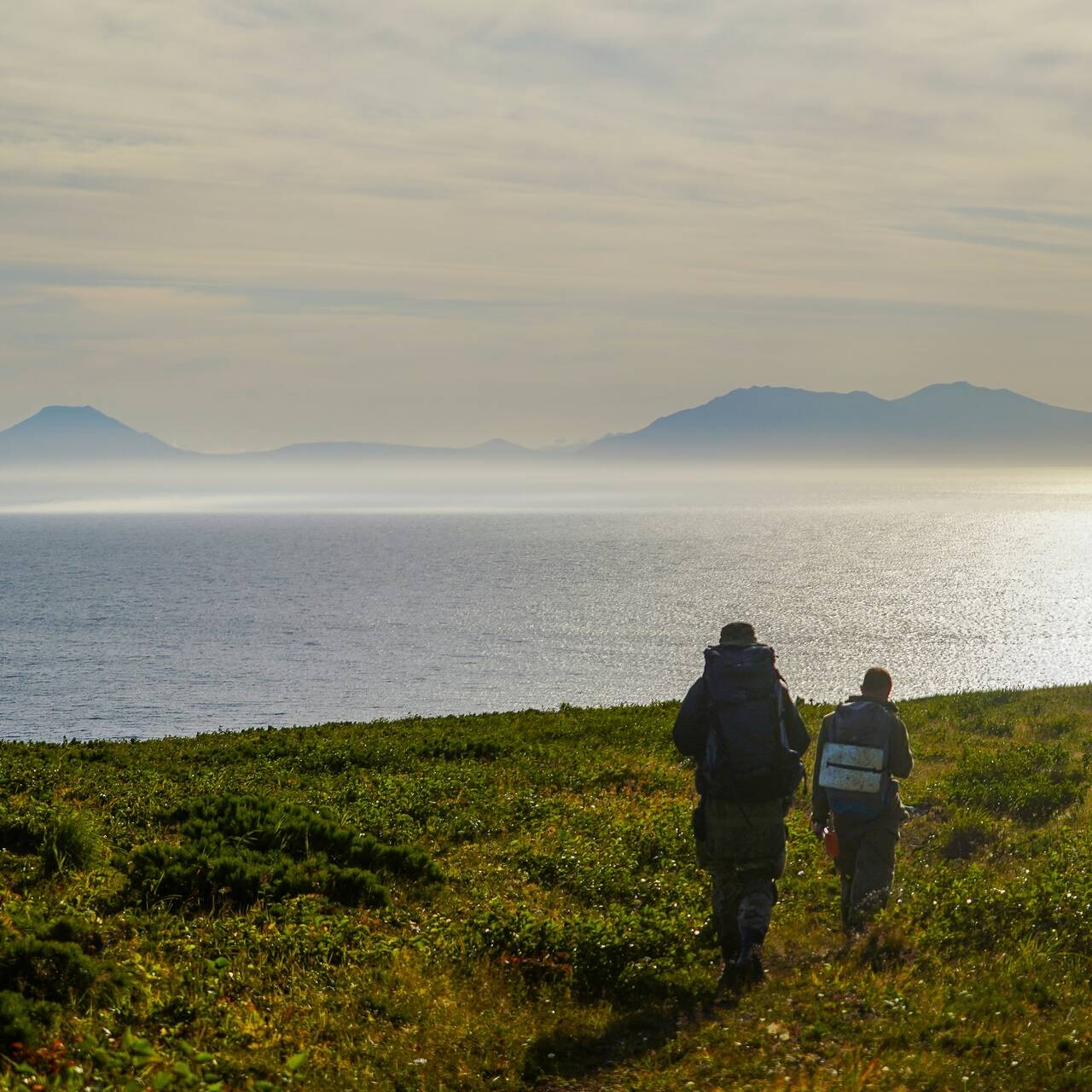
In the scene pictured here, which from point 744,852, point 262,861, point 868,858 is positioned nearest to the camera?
point 744,852

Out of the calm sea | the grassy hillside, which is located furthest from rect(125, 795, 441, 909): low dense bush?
the calm sea

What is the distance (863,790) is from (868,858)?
2.34ft

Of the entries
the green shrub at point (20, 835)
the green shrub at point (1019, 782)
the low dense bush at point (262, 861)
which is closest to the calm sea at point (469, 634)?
the green shrub at point (1019, 782)

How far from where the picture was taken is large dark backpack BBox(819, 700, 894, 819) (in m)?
11.1

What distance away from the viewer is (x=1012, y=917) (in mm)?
10594

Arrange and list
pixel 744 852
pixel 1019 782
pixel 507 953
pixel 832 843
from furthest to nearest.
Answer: pixel 1019 782 → pixel 832 843 → pixel 744 852 → pixel 507 953

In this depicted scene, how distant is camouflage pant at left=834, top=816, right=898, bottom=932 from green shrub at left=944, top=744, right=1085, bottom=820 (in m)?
5.77

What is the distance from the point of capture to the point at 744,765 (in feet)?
33.2

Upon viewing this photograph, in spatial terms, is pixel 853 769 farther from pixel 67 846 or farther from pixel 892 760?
pixel 67 846

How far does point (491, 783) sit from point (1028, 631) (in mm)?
96030

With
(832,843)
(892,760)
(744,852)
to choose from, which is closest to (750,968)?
(744,852)

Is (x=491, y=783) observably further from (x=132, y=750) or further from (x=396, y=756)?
(x=132, y=750)

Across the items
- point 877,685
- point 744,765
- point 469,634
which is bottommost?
point 469,634

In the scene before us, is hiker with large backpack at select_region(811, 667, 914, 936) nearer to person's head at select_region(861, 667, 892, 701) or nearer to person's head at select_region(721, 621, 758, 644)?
person's head at select_region(861, 667, 892, 701)
